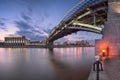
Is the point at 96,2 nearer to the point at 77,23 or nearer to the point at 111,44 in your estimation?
the point at 77,23

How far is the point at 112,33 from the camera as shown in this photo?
22.9 metres

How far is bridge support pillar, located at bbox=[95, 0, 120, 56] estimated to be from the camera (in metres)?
22.6

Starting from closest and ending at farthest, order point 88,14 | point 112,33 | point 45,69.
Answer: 1. point 112,33
2. point 45,69
3. point 88,14

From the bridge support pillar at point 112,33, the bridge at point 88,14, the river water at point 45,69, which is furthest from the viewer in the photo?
the bridge at point 88,14

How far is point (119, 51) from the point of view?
2245cm

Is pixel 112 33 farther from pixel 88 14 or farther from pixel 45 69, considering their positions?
pixel 88 14

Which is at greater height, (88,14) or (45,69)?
(88,14)

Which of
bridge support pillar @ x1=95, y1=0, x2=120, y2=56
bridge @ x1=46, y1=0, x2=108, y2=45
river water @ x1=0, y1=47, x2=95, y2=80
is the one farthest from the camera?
bridge @ x1=46, y1=0, x2=108, y2=45

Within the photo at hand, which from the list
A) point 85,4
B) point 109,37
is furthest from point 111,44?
point 85,4

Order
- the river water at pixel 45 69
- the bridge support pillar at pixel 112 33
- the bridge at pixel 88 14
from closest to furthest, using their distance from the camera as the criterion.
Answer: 1. the river water at pixel 45 69
2. the bridge support pillar at pixel 112 33
3. the bridge at pixel 88 14

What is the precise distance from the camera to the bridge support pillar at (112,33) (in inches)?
890

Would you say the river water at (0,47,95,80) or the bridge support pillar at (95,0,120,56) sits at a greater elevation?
the bridge support pillar at (95,0,120,56)

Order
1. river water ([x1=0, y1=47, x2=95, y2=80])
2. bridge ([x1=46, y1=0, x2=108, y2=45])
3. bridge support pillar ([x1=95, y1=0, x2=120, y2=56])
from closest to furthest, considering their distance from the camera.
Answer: river water ([x1=0, y1=47, x2=95, y2=80])
bridge support pillar ([x1=95, y1=0, x2=120, y2=56])
bridge ([x1=46, y1=0, x2=108, y2=45])

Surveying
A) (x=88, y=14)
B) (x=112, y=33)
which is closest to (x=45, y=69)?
→ (x=112, y=33)
